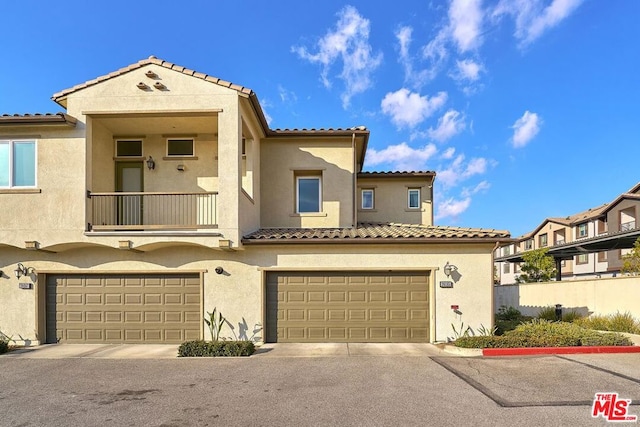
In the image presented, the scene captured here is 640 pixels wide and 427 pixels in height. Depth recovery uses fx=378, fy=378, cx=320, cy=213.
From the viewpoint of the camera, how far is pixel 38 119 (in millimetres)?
10195

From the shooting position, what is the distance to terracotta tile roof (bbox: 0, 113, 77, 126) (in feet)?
33.0

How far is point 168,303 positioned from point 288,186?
5.45 metres

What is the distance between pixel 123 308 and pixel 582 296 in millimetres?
17307

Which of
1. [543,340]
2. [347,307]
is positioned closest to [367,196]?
[347,307]

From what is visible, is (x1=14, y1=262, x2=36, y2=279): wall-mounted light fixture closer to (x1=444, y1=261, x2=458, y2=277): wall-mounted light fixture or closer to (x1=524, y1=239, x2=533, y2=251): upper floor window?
(x1=444, y1=261, x2=458, y2=277): wall-mounted light fixture

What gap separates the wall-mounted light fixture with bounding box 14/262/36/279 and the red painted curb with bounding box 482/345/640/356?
12.6 meters

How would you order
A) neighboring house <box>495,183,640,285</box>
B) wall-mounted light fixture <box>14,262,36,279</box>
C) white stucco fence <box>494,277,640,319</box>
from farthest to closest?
neighboring house <box>495,183,640,285</box> < white stucco fence <box>494,277,640,319</box> < wall-mounted light fixture <box>14,262,36,279</box>

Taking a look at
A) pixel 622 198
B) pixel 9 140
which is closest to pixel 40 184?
pixel 9 140

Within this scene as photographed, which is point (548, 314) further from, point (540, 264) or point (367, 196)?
point (540, 264)

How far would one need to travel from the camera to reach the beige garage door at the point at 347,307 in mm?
10930

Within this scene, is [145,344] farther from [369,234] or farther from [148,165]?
[369,234]

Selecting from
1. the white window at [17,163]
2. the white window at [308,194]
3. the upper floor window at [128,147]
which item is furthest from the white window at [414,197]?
the white window at [17,163]

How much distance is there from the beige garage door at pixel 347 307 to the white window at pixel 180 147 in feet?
17.4

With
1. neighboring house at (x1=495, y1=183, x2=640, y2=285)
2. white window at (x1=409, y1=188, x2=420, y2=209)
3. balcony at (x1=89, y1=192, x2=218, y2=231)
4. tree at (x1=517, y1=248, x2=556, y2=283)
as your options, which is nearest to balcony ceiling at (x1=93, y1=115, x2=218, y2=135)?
balcony at (x1=89, y1=192, x2=218, y2=231)
